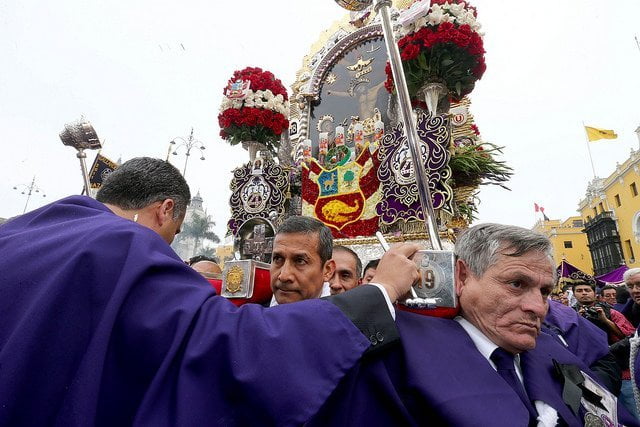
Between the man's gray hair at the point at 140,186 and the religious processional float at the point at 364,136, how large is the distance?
2.70 m

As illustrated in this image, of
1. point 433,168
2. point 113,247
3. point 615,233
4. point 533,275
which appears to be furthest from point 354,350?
point 615,233

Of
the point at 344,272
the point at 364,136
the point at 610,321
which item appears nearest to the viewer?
the point at 344,272

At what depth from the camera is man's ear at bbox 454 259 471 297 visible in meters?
1.54

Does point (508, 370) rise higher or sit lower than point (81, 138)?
lower

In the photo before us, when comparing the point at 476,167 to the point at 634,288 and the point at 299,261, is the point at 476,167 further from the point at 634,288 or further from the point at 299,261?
the point at 299,261

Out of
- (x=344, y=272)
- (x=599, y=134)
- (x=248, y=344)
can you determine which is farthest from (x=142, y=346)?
(x=599, y=134)

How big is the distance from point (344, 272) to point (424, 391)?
Result: 6.62 ft

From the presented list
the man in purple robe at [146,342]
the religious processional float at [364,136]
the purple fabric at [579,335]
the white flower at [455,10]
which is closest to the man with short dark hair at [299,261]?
the man in purple robe at [146,342]

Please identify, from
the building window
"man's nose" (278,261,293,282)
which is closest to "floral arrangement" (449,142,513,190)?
"man's nose" (278,261,293,282)

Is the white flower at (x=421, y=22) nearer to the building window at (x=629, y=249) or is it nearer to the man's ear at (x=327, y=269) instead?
the man's ear at (x=327, y=269)

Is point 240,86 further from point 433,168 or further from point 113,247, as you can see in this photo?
point 113,247

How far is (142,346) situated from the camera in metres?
0.98

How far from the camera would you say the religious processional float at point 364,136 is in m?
5.93

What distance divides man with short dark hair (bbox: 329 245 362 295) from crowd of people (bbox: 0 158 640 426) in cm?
158
